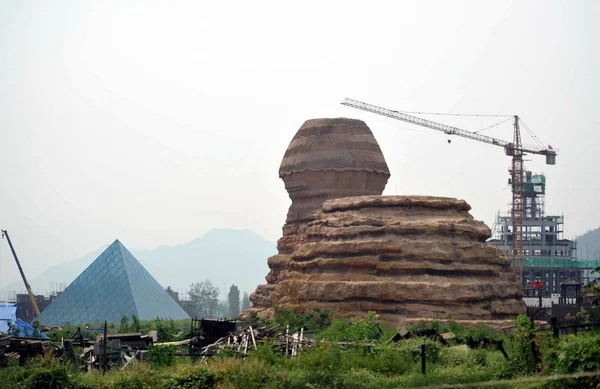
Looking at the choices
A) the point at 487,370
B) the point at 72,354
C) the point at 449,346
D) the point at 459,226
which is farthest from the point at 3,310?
the point at 487,370

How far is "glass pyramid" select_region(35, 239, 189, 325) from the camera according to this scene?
3509 inches

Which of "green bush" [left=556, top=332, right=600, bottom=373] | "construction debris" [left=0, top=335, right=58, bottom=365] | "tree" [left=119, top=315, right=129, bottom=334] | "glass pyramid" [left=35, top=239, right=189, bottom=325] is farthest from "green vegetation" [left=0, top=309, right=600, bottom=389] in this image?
"glass pyramid" [left=35, top=239, right=189, bottom=325]

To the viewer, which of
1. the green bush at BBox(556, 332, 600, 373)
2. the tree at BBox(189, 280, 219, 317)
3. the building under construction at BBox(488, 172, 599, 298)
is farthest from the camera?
the tree at BBox(189, 280, 219, 317)

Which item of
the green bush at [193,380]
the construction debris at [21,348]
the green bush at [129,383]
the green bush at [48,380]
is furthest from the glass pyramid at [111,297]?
the green bush at [193,380]

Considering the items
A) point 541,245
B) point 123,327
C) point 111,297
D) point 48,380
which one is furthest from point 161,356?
point 541,245

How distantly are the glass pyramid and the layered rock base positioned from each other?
4360 cm

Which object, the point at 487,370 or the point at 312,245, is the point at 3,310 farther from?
the point at 487,370

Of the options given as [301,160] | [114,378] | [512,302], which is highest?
[301,160]

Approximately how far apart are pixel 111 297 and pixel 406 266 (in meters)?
52.6

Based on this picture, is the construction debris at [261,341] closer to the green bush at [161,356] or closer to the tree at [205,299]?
the green bush at [161,356]

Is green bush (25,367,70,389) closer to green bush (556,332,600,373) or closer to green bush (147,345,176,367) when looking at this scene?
green bush (147,345,176,367)

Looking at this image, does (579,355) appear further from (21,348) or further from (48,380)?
(21,348)

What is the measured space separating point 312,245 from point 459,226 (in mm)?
7568

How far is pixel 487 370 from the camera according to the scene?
29.8m
